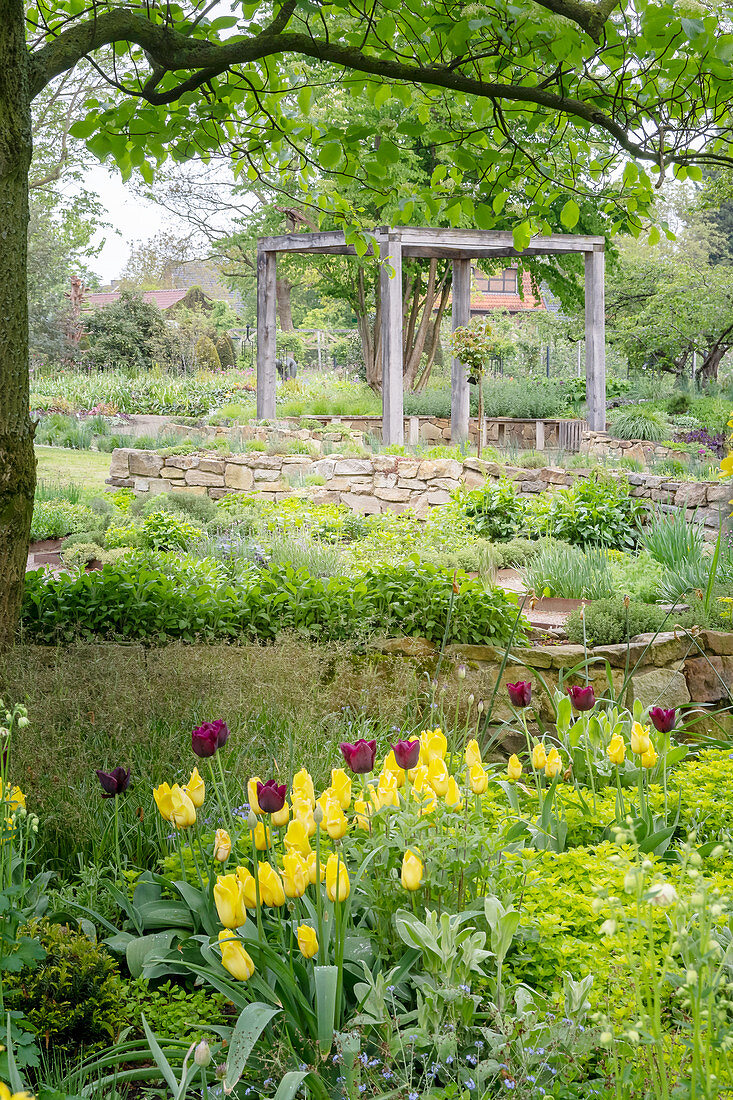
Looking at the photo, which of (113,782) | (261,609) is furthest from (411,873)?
(261,609)

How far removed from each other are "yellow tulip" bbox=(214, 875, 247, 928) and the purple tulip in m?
0.36

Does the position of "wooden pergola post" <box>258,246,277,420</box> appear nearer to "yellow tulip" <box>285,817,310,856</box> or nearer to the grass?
the grass

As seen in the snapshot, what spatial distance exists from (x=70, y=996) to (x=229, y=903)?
1.92ft

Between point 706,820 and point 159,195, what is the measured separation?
1907 cm

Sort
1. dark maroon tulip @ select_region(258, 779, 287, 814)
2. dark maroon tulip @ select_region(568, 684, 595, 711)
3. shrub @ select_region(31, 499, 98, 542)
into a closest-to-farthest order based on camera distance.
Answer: dark maroon tulip @ select_region(258, 779, 287, 814), dark maroon tulip @ select_region(568, 684, 595, 711), shrub @ select_region(31, 499, 98, 542)

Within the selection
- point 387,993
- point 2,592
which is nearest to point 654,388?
point 2,592

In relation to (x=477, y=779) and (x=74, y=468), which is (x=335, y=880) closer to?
(x=477, y=779)

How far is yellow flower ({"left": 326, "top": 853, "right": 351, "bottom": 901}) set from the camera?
4.82ft

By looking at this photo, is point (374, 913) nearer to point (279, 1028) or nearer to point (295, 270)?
point (279, 1028)

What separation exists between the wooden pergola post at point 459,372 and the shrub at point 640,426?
3.22 meters

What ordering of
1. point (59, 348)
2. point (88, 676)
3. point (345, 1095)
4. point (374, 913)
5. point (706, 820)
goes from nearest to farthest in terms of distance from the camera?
Answer: 1. point (345, 1095)
2. point (374, 913)
3. point (706, 820)
4. point (88, 676)
5. point (59, 348)

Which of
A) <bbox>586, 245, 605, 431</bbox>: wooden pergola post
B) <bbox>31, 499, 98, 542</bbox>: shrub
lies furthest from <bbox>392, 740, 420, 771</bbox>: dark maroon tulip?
<bbox>586, 245, 605, 431</bbox>: wooden pergola post

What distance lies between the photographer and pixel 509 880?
74.6 inches

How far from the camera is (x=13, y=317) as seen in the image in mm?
3176
